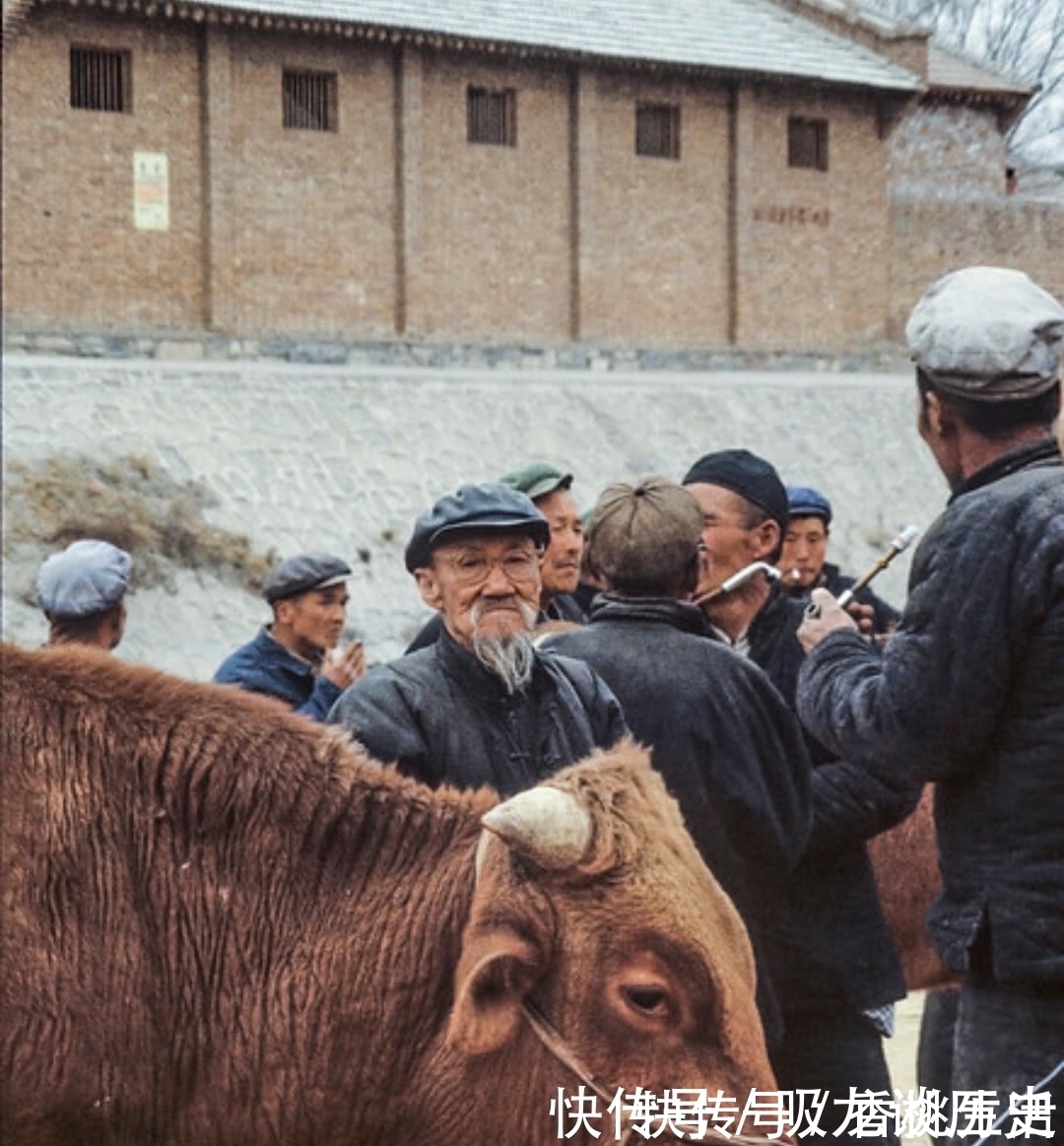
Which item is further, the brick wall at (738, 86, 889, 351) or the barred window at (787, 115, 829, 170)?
the barred window at (787, 115, 829, 170)

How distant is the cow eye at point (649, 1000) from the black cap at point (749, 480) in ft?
7.56

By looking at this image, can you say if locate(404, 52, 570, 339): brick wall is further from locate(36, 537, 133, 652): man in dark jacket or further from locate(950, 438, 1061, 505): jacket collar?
locate(950, 438, 1061, 505): jacket collar

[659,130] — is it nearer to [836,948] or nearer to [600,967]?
[836,948]

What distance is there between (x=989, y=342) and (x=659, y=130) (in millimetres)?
31196

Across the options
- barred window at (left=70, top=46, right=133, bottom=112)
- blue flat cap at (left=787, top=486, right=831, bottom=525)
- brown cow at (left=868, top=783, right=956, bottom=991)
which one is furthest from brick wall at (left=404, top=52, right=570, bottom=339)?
brown cow at (left=868, top=783, right=956, bottom=991)

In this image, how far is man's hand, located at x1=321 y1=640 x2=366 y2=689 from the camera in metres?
7.15

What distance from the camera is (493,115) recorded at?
107 feet

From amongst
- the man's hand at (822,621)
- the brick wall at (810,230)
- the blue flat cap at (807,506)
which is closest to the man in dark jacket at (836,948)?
the man's hand at (822,621)

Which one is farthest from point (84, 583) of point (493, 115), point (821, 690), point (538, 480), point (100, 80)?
point (493, 115)

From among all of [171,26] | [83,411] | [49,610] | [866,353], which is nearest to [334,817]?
[49,610]

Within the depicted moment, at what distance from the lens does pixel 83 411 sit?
26.0m

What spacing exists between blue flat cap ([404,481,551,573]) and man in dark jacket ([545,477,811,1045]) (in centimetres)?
30

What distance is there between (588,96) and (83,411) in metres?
10.9

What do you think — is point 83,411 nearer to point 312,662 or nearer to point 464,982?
point 312,662
